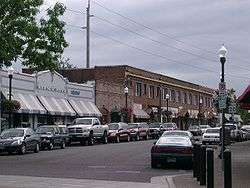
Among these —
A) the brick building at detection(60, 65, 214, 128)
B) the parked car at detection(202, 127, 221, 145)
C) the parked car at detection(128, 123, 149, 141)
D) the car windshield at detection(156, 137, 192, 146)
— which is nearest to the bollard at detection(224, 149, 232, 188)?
the car windshield at detection(156, 137, 192, 146)

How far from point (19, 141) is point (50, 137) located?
17.9 ft

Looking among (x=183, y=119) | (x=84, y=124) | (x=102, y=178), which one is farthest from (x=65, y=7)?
(x=183, y=119)

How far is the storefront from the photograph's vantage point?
4759 centimetres

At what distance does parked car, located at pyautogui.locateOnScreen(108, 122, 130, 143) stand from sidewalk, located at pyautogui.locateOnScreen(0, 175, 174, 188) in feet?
106

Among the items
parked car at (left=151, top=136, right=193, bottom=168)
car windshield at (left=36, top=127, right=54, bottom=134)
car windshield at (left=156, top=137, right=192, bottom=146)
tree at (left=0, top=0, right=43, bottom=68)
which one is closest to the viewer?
parked car at (left=151, top=136, right=193, bottom=168)

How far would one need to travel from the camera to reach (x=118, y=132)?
5250 cm

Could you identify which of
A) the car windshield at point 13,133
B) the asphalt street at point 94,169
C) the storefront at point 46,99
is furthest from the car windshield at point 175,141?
the storefront at point 46,99

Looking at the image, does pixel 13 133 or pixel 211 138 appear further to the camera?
pixel 211 138

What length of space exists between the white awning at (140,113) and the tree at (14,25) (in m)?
43.6

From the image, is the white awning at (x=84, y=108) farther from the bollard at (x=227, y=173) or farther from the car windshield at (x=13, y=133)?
the bollard at (x=227, y=173)

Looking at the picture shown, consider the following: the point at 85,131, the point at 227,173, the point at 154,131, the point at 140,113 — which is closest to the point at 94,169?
the point at 227,173

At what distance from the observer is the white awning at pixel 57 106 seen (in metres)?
51.8

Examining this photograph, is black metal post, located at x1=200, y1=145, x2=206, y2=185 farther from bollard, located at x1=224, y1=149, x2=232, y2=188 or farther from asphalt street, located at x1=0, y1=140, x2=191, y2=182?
bollard, located at x1=224, y1=149, x2=232, y2=188

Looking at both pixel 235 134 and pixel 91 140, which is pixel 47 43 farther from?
pixel 235 134
